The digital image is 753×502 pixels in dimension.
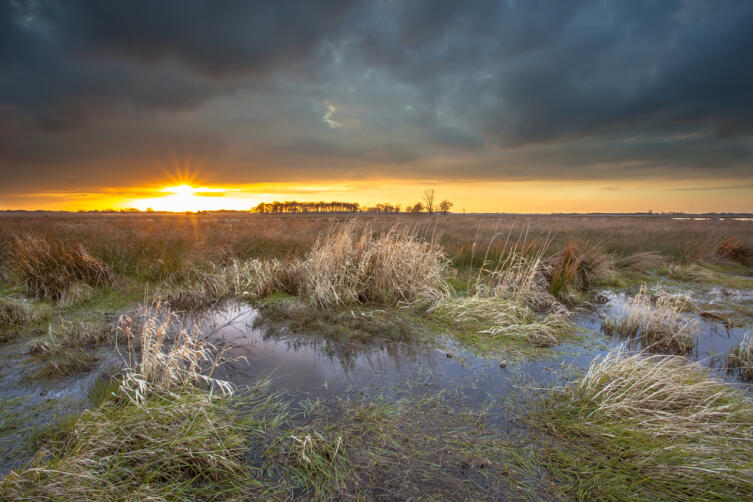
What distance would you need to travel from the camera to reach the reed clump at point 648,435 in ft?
7.41

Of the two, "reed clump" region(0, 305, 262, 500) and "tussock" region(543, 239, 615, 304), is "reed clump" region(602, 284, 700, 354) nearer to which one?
"tussock" region(543, 239, 615, 304)

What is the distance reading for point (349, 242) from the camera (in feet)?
25.4

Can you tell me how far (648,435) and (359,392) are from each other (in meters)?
2.77

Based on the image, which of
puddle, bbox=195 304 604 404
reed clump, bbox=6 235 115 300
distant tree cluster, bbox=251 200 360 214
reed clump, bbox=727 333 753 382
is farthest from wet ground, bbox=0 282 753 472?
distant tree cluster, bbox=251 200 360 214

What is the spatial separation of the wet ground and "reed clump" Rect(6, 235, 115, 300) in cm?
285

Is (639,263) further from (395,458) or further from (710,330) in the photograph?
(395,458)

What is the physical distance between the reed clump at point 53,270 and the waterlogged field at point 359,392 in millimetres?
42

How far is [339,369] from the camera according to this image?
425cm

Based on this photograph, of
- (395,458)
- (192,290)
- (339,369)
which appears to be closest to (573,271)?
(339,369)

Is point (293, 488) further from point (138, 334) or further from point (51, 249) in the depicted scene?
point (51, 249)

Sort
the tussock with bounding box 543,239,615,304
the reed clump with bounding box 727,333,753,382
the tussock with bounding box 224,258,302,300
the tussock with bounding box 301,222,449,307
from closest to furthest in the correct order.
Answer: the reed clump with bounding box 727,333,753,382 → the tussock with bounding box 301,222,449,307 → the tussock with bounding box 224,258,302,300 → the tussock with bounding box 543,239,615,304

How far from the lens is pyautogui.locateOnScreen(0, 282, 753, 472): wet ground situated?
10.6ft

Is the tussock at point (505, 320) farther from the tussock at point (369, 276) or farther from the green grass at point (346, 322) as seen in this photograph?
the green grass at point (346, 322)

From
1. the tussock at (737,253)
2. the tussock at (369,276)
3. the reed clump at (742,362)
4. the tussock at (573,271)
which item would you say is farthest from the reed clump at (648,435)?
the tussock at (737,253)
